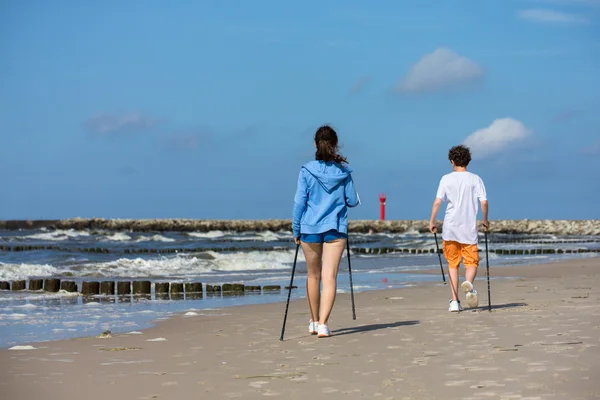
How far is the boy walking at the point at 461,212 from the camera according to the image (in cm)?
877

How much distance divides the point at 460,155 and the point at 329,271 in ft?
8.08

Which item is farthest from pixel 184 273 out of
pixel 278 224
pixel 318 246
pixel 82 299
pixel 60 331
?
pixel 278 224

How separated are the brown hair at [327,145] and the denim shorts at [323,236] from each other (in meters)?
0.62

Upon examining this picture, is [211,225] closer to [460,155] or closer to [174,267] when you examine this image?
[174,267]

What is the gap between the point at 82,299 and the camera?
12273 mm

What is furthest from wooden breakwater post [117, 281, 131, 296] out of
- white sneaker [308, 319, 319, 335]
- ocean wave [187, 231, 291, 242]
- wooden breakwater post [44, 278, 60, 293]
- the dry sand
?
ocean wave [187, 231, 291, 242]

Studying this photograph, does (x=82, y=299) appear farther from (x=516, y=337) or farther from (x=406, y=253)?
(x=406, y=253)

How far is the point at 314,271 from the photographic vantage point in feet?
24.0

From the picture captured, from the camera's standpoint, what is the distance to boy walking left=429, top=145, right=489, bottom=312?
8.77 metres

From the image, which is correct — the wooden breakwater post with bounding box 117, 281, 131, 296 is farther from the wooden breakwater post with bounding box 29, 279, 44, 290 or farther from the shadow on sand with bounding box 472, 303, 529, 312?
the shadow on sand with bounding box 472, 303, 529, 312

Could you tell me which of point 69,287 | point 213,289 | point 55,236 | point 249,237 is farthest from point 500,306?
point 55,236

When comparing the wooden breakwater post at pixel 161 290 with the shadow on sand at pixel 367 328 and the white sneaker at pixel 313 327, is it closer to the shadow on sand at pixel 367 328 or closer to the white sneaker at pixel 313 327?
the shadow on sand at pixel 367 328

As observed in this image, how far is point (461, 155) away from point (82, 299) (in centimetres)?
625

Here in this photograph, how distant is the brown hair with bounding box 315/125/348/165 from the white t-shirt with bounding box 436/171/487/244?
195 cm
